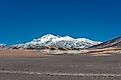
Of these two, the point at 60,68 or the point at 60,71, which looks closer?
Result: the point at 60,71

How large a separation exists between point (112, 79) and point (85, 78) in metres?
1.85

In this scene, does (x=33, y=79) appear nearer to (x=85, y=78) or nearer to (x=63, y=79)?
(x=63, y=79)

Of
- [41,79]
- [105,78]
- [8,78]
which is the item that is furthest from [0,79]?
[105,78]

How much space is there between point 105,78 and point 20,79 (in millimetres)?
5475

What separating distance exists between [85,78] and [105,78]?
1294 millimetres

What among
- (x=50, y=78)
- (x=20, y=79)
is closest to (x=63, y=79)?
(x=50, y=78)

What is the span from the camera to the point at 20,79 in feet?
79.1

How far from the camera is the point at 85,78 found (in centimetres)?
2503

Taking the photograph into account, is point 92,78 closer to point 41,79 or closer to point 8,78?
point 41,79

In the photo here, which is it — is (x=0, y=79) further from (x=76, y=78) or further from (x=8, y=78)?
(x=76, y=78)

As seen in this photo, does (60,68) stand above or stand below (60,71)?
above

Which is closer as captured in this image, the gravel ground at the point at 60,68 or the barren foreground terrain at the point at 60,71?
the gravel ground at the point at 60,68

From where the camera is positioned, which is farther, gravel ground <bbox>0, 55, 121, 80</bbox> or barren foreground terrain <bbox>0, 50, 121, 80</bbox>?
barren foreground terrain <bbox>0, 50, 121, 80</bbox>

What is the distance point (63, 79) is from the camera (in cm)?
2411
